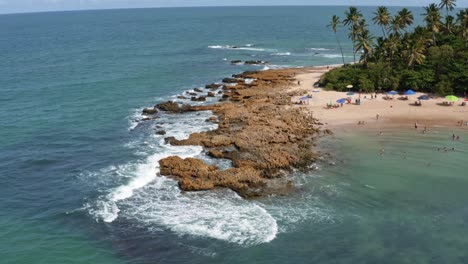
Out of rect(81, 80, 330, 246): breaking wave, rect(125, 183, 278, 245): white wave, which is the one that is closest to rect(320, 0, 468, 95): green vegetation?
rect(81, 80, 330, 246): breaking wave

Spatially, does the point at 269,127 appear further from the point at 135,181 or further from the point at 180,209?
the point at 180,209

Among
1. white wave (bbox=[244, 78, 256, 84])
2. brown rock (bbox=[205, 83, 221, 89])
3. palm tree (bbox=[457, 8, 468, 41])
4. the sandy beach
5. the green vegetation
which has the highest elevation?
palm tree (bbox=[457, 8, 468, 41])

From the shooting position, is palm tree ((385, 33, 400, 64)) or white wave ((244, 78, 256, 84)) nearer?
palm tree ((385, 33, 400, 64))

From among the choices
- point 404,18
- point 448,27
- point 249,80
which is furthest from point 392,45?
point 249,80

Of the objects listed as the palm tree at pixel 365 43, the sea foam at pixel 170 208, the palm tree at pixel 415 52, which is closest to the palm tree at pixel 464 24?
the palm tree at pixel 415 52

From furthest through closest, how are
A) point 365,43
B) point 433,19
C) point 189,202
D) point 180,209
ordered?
point 433,19 → point 365,43 → point 189,202 → point 180,209

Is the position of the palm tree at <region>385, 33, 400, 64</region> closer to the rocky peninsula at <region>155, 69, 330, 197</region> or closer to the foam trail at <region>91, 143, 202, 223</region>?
the rocky peninsula at <region>155, 69, 330, 197</region>
